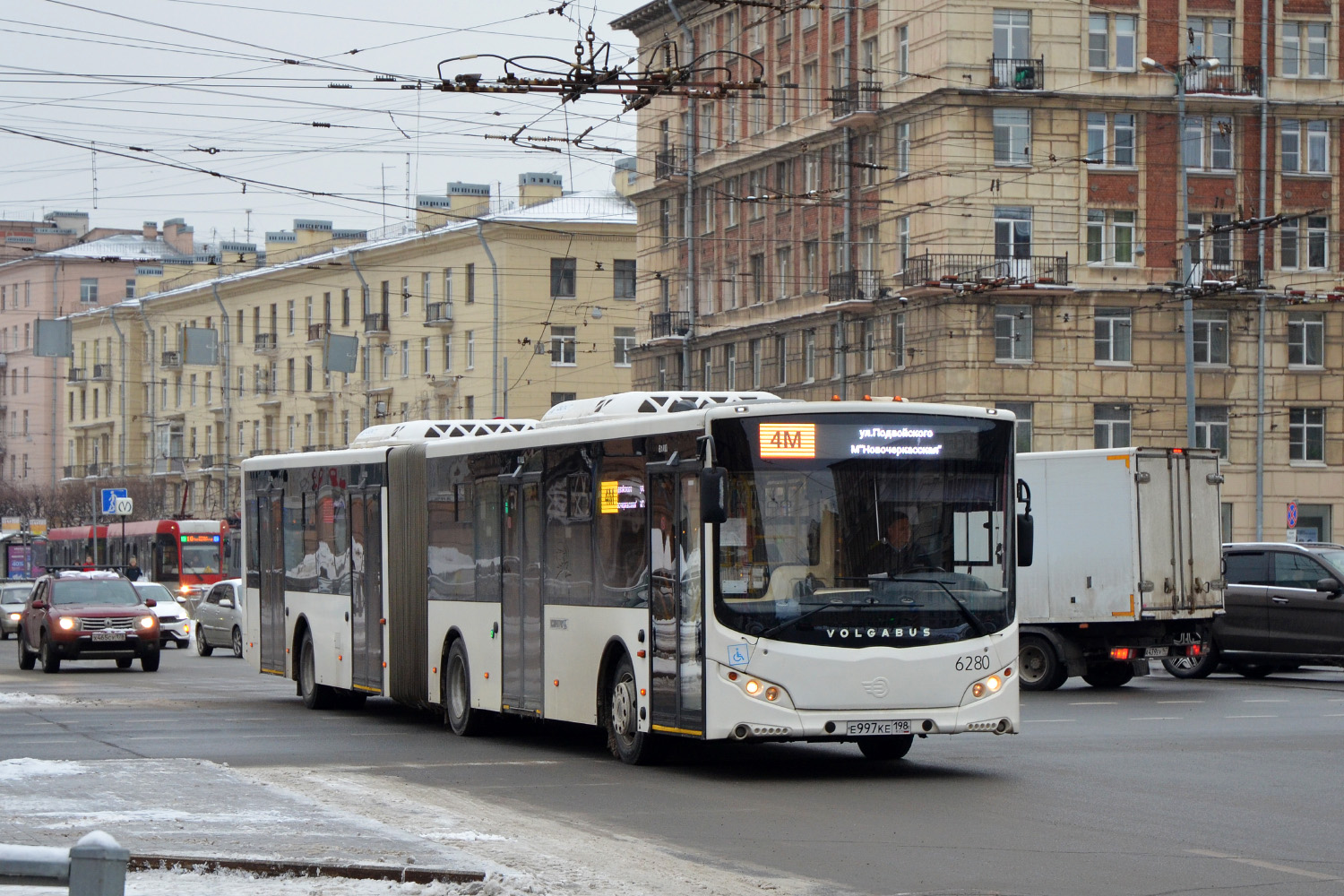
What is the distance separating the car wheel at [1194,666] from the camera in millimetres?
28047

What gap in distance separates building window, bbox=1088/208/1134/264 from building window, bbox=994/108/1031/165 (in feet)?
7.96

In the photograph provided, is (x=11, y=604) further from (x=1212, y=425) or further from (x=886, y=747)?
(x=886, y=747)

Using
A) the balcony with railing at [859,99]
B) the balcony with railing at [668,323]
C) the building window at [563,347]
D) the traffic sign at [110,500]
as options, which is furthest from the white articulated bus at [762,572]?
the building window at [563,347]

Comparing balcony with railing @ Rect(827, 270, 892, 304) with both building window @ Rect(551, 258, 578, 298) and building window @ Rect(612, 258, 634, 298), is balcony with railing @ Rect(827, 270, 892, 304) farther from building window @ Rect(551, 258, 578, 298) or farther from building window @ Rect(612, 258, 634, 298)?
building window @ Rect(612, 258, 634, 298)

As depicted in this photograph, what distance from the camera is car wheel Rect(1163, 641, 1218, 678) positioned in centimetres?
2805

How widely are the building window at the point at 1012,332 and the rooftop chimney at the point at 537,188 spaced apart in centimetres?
Answer: 3019

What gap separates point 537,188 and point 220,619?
45.5 metres

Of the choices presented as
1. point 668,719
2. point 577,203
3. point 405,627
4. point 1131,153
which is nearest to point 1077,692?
point 405,627

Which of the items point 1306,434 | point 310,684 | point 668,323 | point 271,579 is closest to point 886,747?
point 310,684

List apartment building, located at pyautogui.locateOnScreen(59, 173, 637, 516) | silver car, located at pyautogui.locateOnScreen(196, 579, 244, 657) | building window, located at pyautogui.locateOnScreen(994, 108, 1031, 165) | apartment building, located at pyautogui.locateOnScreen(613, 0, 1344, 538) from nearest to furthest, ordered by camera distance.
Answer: silver car, located at pyautogui.locateOnScreen(196, 579, 244, 657)
apartment building, located at pyautogui.locateOnScreen(613, 0, 1344, 538)
building window, located at pyautogui.locateOnScreen(994, 108, 1031, 165)
apartment building, located at pyautogui.locateOnScreen(59, 173, 637, 516)

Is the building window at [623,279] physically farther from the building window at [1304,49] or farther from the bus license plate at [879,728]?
the bus license plate at [879,728]

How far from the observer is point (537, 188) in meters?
83.8

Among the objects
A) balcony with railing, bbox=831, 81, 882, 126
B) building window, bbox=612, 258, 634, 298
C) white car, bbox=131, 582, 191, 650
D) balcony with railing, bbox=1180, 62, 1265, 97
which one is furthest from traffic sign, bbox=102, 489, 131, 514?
balcony with railing, bbox=1180, 62, 1265, 97

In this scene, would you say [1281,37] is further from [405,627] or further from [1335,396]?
[405,627]
